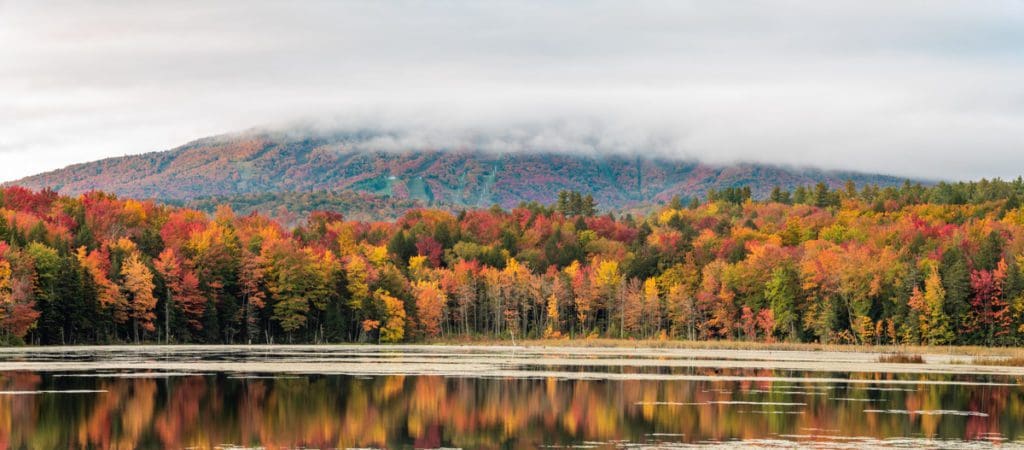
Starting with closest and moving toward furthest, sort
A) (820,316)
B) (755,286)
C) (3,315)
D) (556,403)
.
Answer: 1. (556,403)
2. (3,315)
3. (820,316)
4. (755,286)

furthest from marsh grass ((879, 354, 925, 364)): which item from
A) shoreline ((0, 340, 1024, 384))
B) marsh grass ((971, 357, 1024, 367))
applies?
marsh grass ((971, 357, 1024, 367))

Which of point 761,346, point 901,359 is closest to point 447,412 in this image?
point 901,359

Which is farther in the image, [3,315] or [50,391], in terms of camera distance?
[3,315]

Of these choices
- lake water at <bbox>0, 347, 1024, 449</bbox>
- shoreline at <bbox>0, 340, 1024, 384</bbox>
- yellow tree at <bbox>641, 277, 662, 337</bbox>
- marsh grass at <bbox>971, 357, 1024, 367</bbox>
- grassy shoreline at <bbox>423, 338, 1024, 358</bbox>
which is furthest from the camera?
yellow tree at <bbox>641, 277, 662, 337</bbox>

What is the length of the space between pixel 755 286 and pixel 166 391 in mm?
104420

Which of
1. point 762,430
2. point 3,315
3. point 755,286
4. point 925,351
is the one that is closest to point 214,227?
point 3,315

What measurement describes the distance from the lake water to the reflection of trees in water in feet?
0.28

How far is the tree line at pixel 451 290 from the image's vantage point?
130000 mm

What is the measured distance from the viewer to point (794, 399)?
2511 inches

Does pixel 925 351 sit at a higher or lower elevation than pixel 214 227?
lower

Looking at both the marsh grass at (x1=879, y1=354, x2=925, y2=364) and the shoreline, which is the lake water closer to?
the shoreline

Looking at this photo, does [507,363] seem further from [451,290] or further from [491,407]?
[451,290]

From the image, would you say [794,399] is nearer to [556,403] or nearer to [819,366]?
[556,403]

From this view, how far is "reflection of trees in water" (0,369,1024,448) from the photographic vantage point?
4775 cm
